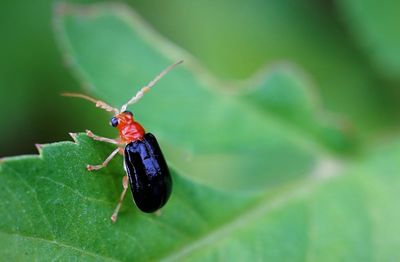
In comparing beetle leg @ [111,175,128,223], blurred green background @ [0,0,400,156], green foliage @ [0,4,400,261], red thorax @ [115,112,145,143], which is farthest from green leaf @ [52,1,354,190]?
blurred green background @ [0,0,400,156]

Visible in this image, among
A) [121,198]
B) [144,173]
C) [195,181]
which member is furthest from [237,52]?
[121,198]

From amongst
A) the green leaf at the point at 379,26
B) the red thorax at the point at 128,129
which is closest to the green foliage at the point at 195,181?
the red thorax at the point at 128,129

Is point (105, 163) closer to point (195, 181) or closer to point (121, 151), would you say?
point (121, 151)

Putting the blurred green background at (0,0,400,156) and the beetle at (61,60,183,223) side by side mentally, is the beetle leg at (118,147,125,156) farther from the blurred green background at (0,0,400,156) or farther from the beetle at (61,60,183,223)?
the blurred green background at (0,0,400,156)

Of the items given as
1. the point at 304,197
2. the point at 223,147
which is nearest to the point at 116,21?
the point at 223,147

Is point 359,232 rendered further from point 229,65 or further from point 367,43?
point 229,65

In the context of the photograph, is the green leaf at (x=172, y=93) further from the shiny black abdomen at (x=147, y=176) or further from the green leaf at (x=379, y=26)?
the green leaf at (x=379, y=26)

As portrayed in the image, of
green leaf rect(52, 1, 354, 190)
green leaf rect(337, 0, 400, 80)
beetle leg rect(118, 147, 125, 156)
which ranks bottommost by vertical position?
beetle leg rect(118, 147, 125, 156)
